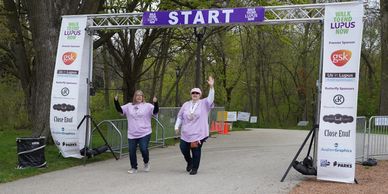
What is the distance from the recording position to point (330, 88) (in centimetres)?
978

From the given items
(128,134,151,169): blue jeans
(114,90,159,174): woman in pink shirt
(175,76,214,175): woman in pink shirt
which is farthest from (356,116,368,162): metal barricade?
(128,134,151,169): blue jeans

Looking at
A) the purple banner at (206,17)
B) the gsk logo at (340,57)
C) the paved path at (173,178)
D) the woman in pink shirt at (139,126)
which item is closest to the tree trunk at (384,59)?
the paved path at (173,178)

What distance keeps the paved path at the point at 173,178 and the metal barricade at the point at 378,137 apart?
93.9 inches

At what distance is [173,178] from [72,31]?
4.97 m

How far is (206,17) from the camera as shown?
37.6 feet

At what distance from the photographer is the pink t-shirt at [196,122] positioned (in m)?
10.2

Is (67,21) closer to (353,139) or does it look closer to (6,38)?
(353,139)

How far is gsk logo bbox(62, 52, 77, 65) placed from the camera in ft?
40.8

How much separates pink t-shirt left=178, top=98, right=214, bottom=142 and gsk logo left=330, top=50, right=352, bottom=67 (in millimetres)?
2667

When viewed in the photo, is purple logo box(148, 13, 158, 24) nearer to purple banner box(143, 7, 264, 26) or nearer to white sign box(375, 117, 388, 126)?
purple banner box(143, 7, 264, 26)

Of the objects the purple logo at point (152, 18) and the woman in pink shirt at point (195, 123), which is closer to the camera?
the woman in pink shirt at point (195, 123)

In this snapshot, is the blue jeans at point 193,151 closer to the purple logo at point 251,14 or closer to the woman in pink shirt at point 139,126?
the woman in pink shirt at point 139,126

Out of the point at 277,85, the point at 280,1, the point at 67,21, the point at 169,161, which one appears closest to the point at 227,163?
the point at 169,161

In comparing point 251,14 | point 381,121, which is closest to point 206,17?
point 251,14
